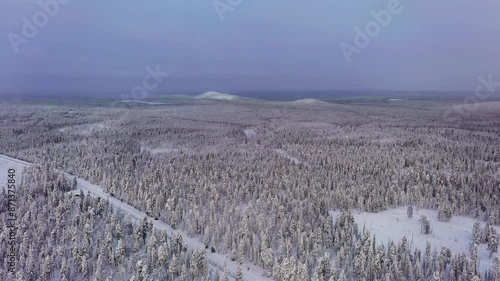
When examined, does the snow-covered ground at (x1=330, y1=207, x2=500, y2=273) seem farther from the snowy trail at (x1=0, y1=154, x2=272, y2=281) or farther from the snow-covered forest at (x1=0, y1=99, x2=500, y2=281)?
the snowy trail at (x1=0, y1=154, x2=272, y2=281)

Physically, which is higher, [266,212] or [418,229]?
[266,212]

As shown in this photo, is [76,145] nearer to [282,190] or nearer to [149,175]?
[149,175]

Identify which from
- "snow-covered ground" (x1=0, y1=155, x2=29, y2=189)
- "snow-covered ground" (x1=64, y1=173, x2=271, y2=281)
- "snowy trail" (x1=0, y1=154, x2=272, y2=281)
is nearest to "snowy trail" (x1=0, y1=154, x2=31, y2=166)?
"snow-covered ground" (x1=0, y1=155, x2=29, y2=189)

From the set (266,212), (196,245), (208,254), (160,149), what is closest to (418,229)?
(266,212)

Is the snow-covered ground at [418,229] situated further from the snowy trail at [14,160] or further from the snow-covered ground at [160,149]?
the snowy trail at [14,160]

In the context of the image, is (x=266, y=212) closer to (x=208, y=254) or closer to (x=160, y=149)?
(x=208, y=254)

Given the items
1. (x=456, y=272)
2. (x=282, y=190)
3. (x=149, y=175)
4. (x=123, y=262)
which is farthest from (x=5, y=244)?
(x=456, y=272)

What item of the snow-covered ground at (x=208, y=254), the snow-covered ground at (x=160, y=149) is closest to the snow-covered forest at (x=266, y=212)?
the snow-covered ground at (x=208, y=254)
